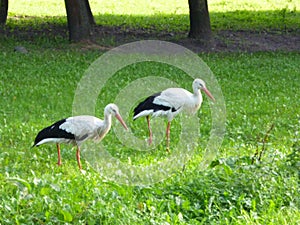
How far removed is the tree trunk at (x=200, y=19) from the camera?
19.4 meters

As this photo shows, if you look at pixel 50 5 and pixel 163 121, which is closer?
pixel 163 121

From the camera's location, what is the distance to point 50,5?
1117 inches

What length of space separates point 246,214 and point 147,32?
610 inches

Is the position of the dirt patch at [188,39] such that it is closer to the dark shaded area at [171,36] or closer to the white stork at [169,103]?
the dark shaded area at [171,36]

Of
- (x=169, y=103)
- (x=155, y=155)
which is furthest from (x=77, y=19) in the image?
(x=155, y=155)

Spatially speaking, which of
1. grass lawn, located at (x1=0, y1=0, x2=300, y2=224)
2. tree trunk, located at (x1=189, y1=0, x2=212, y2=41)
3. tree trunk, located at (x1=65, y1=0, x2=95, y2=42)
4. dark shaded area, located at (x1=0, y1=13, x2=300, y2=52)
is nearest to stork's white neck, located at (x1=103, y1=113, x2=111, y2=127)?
grass lawn, located at (x1=0, y1=0, x2=300, y2=224)

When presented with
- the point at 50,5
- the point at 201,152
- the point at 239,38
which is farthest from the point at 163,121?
the point at 50,5

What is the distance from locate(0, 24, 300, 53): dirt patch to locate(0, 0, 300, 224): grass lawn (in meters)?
1.05

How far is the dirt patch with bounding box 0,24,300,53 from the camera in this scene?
19234mm

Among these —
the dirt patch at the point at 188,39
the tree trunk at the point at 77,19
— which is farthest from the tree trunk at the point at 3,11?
the tree trunk at the point at 77,19

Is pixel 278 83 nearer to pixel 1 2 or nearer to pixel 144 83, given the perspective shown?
pixel 144 83

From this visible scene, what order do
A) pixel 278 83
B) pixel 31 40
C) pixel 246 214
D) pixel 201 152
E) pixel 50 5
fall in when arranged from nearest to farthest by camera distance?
pixel 246 214 → pixel 201 152 → pixel 278 83 → pixel 31 40 → pixel 50 5

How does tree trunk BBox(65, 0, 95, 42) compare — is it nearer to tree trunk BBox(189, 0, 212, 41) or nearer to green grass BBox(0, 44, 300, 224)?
tree trunk BBox(189, 0, 212, 41)

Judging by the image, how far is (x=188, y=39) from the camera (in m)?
19.7
